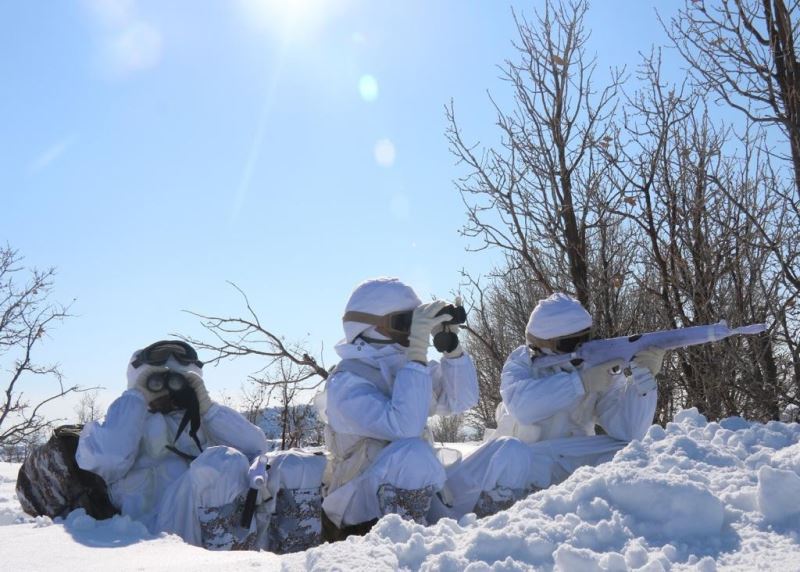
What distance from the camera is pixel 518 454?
351cm

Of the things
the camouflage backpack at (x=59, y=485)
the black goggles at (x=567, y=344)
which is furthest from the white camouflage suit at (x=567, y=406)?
the camouflage backpack at (x=59, y=485)

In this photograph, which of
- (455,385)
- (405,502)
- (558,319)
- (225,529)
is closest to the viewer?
(405,502)

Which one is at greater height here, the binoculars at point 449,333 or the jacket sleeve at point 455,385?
the binoculars at point 449,333

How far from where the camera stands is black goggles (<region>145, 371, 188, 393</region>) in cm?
414

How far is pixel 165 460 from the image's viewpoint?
162 inches

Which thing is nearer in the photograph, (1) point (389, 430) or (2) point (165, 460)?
(1) point (389, 430)

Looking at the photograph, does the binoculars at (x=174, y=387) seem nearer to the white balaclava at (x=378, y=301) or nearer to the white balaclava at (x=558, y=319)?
the white balaclava at (x=378, y=301)

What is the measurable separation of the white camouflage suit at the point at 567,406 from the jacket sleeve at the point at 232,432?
143 cm

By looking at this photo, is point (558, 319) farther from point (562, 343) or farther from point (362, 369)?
point (362, 369)

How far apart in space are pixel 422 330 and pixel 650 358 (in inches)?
53.6

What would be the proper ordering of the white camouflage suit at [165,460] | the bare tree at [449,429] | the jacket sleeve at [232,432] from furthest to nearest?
the bare tree at [449,429]
the jacket sleeve at [232,432]
the white camouflage suit at [165,460]

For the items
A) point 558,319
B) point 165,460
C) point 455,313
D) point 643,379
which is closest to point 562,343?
point 558,319

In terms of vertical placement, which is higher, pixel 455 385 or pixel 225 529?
pixel 455 385

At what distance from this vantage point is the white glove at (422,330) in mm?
3570
